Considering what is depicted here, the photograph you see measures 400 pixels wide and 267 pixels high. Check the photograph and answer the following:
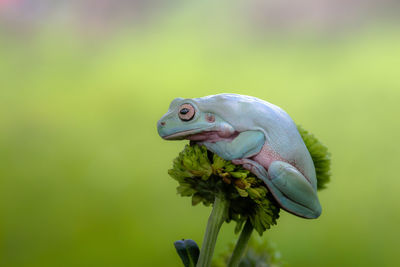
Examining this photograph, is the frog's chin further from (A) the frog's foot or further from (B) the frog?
(A) the frog's foot

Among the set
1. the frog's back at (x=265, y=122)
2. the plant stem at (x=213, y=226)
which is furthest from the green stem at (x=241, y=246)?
the frog's back at (x=265, y=122)

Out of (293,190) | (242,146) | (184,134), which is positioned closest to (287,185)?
(293,190)

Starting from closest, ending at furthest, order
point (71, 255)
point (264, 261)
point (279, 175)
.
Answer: point (279, 175)
point (264, 261)
point (71, 255)

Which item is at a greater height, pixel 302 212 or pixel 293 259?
pixel 302 212

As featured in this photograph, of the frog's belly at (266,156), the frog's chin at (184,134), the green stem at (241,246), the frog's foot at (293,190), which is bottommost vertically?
the green stem at (241,246)

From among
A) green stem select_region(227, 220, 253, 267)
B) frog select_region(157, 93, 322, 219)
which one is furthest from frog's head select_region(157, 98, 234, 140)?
green stem select_region(227, 220, 253, 267)

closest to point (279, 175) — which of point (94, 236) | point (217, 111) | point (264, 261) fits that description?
point (217, 111)

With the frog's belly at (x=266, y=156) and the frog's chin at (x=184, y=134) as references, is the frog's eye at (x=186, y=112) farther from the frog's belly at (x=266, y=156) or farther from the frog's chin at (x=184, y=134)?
the frog's belly at (x=266, y=156)

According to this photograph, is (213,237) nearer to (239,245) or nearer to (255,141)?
(239,245)
